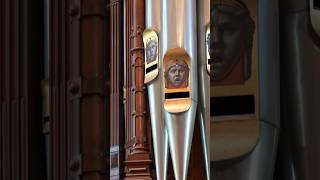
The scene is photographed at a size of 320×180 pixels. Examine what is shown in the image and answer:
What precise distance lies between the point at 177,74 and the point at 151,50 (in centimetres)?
14

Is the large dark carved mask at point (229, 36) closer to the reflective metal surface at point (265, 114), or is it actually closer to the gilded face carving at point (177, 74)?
the reflective metal surface at point (265, 114)

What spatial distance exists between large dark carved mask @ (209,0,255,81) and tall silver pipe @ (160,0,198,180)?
1.81 m

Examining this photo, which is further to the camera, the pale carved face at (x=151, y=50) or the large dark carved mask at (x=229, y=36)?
the pale carved face at (x=151, y=50)

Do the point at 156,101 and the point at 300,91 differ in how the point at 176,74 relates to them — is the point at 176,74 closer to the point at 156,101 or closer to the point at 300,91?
the point at 156,101

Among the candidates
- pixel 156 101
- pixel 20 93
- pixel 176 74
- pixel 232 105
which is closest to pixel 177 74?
pixel 176 74

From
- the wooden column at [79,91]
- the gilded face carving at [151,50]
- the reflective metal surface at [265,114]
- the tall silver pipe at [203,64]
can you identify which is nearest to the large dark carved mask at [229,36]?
the reflective metal surface at [265,114]

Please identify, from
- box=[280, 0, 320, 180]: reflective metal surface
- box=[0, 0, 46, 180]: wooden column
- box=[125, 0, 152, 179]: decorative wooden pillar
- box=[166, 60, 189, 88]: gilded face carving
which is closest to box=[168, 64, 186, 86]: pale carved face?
box=[166, 60, 189, 88]: gilded face carving

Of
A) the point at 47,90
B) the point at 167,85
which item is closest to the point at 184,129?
the point at 167,85

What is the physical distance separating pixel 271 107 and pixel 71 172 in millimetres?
236

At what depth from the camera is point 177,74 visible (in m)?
2.69

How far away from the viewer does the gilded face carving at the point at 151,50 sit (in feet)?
9.00

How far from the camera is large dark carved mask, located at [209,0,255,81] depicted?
816 millimetres

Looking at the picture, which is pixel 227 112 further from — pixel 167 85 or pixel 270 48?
pixel 167 85

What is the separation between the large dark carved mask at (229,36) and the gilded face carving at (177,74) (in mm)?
1847
